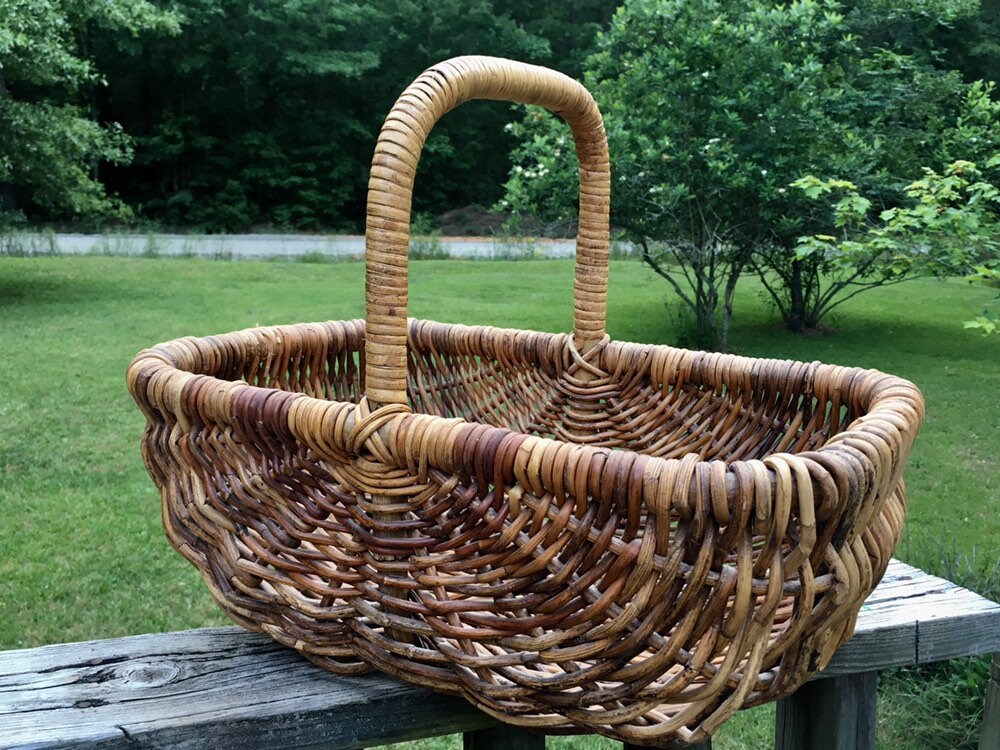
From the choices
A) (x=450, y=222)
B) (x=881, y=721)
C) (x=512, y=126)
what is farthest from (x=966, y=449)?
(x=450, y=222)

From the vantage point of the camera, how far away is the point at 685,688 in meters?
0.59

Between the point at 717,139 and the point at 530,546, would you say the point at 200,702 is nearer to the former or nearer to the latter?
the point at 530,546

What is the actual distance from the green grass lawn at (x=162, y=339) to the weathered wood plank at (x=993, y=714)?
82 cm

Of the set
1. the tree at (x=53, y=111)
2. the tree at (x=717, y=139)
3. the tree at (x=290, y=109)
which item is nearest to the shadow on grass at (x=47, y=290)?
the tree at (x=53, y=111)

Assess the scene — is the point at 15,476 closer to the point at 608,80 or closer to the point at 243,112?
the point at 608,80

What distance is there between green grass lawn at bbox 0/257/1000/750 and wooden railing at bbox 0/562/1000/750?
0.96m

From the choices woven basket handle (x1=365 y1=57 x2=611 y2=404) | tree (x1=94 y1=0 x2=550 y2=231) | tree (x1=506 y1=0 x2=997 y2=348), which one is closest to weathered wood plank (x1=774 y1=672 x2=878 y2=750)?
woven basket handle (x1=365 y1=57 x2=611 y2=404)

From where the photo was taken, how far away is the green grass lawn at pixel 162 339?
2.24 m

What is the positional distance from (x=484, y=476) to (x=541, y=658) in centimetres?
14

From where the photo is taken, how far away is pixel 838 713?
88 cm

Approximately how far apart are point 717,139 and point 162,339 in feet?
10.1

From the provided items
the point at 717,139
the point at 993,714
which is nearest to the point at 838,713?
the point at 993,714

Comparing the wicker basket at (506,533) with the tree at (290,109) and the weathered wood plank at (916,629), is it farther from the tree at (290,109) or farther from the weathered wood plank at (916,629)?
the tree at (290,109)

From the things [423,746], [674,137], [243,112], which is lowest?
[423,746]
